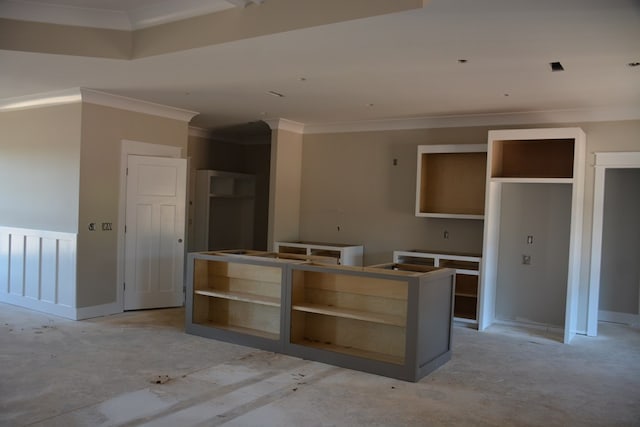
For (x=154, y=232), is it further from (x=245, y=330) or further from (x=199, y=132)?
(x=199, y=132)

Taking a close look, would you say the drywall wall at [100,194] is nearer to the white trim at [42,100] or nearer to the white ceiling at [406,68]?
the white trim at [42,100]

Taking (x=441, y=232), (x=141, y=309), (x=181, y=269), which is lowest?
(x=141, y=309)

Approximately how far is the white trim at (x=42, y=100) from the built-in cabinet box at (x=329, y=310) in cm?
231

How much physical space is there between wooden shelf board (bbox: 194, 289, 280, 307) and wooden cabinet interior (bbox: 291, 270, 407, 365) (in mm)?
292

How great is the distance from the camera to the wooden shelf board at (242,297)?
203 inches

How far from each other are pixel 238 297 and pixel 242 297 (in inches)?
1.7

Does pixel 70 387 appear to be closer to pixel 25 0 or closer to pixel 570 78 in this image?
pixel 25 0

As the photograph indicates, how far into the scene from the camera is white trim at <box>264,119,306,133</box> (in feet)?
25.1

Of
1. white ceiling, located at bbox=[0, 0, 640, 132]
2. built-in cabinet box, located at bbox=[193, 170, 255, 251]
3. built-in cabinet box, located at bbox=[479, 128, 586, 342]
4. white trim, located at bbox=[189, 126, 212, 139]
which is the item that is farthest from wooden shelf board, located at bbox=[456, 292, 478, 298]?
white trim, located at bbox=[189, 126, 212, 139]

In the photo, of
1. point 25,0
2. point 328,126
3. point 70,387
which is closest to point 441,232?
point 328,126

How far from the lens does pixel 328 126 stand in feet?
25.8

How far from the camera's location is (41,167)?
6418 mm

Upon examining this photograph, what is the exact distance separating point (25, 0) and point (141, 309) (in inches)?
147

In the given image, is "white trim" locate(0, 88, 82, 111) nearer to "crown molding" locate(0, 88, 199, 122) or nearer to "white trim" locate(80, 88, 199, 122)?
"crown molding" locate(0, 88, 199, 122)
